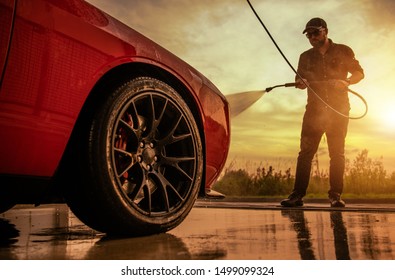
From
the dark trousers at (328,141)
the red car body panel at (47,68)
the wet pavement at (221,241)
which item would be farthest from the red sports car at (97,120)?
the dark trousers at (328,141)

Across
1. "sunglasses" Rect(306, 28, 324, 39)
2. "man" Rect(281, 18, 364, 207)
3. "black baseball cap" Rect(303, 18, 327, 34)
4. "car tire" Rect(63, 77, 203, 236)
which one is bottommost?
"car tire" Rect(63, 77, 203, 236)

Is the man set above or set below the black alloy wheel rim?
above

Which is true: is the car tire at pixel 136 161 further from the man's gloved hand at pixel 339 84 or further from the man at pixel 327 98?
the man's gloved hand at pixel 339 84

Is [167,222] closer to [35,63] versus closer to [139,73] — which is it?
[139,73]

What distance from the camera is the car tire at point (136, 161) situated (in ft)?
7.98

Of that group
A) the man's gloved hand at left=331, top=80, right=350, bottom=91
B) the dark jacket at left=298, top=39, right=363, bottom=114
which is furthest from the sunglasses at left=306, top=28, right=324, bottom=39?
the man's gloved hand at left=331, top=80, right=350, bottom=91

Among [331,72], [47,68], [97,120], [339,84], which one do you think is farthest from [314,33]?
[47,68]

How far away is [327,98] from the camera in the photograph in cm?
551

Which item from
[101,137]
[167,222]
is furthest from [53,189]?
[167,222]

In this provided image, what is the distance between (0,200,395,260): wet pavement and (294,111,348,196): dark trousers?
1799 mm

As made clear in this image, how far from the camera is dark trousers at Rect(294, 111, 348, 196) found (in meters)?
5.51

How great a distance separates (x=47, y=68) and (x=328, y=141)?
4.01 metres

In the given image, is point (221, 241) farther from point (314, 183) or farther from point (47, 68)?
point (314, 183)

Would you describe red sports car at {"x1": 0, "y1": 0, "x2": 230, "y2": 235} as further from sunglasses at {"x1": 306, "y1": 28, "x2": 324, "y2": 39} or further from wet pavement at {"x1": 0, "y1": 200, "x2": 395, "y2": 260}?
sunglasses at {"x1": 306, "y1": 28, "x2": 324, "y2": 39}
